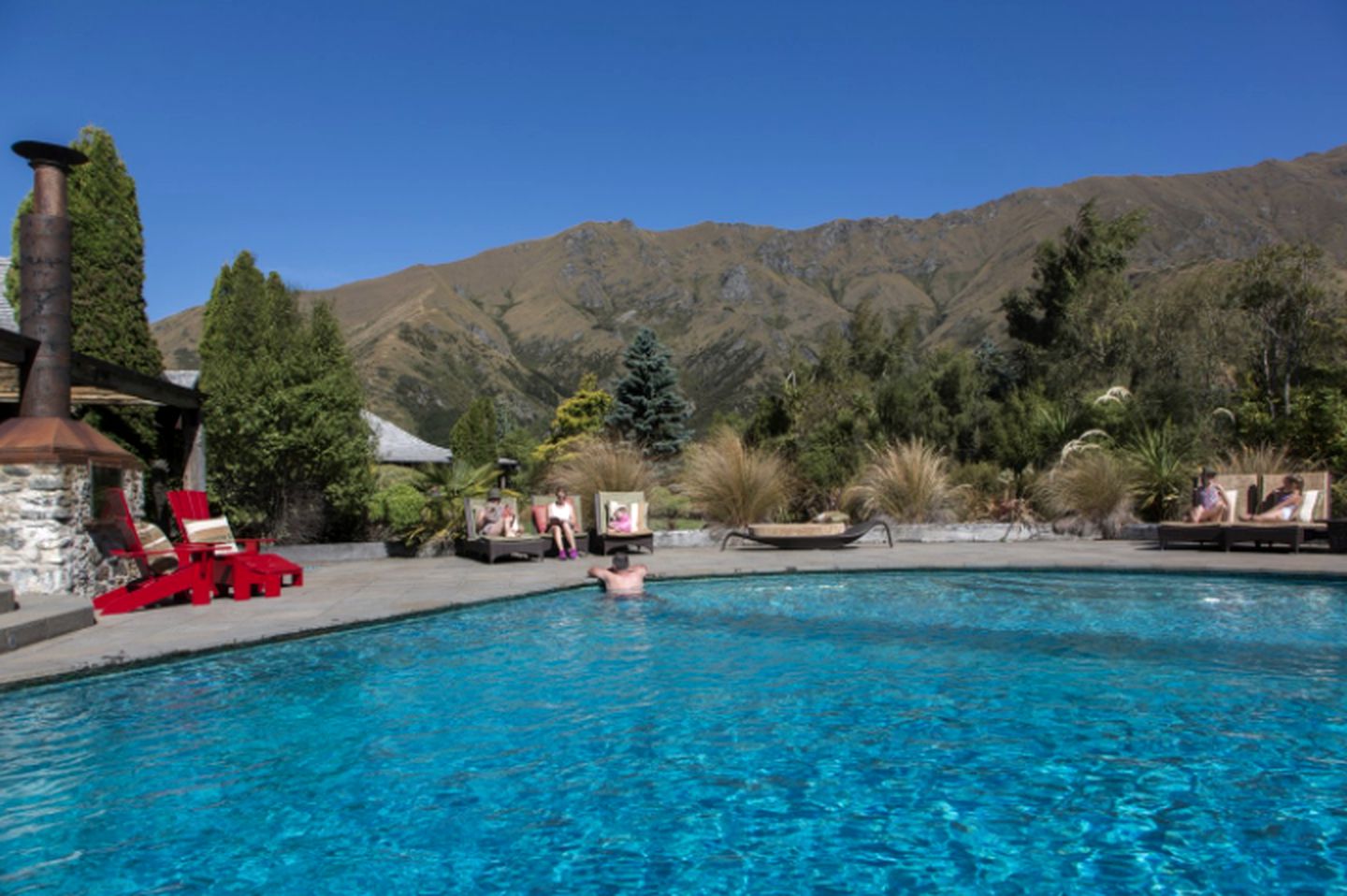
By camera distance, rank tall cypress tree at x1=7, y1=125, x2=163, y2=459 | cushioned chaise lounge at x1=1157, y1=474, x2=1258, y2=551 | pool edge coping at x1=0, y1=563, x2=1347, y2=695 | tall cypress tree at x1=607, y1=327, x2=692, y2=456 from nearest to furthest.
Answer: pool edge coping at x1=0, y1=563, x2=1347, y2=695, cushioned chaise lounge at x1=1157, y1=474, x2=1258, y2=551, tall cypress tree at x1=7, y1=125, x2=163, y2=459, tall cypress tree at x1=607, y1=327, x2=692, y2=456

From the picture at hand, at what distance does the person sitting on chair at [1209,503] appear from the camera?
35.6 feet

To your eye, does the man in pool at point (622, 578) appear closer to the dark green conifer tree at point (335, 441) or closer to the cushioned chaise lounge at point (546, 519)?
the cushioned chaise lounge at point (546, 519)

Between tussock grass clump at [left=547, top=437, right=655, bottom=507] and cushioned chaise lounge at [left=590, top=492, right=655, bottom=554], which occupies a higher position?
tussock grass clump at [left=547, top=437, right=655, bottom=507]

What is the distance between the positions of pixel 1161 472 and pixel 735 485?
5975 millimetres

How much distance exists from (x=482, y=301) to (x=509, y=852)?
18384 cm

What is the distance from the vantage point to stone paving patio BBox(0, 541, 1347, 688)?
5359 millimetres

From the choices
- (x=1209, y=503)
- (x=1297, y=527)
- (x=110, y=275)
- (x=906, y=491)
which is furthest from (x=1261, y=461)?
(x=110, y=275)

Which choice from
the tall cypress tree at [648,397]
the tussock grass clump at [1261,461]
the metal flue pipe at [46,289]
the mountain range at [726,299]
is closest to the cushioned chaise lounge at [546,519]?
the metal flue pipe at [46,289]

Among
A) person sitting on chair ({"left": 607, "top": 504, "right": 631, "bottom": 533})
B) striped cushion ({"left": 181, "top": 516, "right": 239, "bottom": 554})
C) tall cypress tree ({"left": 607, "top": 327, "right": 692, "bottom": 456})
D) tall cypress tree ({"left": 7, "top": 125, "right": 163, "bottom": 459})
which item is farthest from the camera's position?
tall cypress tree ({"left": 607, "top": 327, "right": 692, "bottom": 456})

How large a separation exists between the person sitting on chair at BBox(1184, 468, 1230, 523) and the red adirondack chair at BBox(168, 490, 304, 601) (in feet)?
33.7

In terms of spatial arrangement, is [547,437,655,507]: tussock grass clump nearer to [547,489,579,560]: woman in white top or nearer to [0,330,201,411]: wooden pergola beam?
[547,489,579,560]: woman in white top

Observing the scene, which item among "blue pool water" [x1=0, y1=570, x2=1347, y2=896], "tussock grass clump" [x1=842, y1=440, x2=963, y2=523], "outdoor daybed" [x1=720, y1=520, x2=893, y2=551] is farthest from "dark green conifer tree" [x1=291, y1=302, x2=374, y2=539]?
"tussock grass clump" [x1=842, y1=440, x2=963, y2=523]

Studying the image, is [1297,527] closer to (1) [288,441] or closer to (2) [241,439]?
(1) [288,441]

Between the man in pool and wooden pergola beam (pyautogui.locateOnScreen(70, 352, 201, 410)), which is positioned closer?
wooden pergola beam (pyautogui.locateOnScreen(70, 352, 201, 410))
